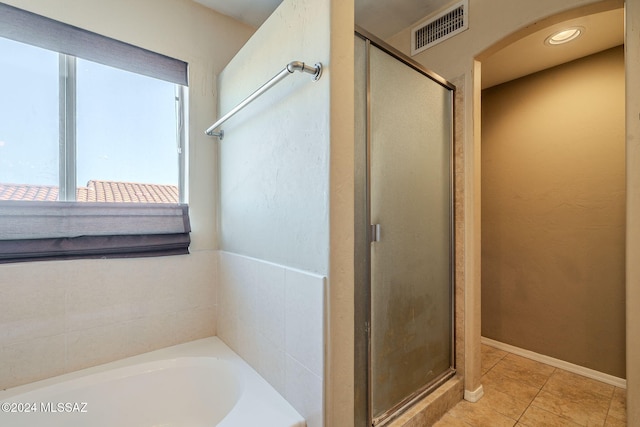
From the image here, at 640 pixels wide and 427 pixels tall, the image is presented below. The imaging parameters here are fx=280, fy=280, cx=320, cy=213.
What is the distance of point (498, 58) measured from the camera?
2.05 meters

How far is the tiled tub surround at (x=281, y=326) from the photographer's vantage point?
3.25 ft

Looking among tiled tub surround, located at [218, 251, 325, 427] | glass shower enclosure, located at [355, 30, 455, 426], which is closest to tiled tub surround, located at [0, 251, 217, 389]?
tiled tub surround, located at [218, 251, 325, 427]

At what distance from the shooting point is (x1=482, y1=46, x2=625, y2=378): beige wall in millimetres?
1905

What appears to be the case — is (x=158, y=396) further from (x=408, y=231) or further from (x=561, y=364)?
(x=561, y=364)

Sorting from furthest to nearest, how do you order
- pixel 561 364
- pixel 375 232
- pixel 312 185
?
pixel 561 364 < pixel 375 232 < pixel 312 185

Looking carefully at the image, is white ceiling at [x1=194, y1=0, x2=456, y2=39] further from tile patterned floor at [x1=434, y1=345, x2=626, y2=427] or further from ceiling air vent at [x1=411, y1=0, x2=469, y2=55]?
tile patterned floor at [x1=434, y1=345, x2=626, y2=427]

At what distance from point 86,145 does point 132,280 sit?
2.36 feet

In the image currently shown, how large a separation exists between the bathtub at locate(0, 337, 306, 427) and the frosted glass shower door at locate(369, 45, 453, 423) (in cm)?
54

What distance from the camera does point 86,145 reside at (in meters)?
1.40

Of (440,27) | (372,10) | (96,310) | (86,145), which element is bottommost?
(96,310)

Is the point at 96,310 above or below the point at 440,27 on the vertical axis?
below

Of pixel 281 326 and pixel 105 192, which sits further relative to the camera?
pixel 105 192

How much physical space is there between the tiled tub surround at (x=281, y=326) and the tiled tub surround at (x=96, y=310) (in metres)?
0.23

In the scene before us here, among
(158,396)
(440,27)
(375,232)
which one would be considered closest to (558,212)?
(440,27)
